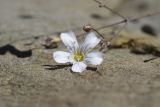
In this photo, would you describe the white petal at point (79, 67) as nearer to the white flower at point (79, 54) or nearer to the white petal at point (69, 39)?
the white flower at point (79, 54)

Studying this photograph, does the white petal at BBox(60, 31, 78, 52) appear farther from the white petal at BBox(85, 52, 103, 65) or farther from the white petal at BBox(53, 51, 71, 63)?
the white petal at BBox(85, 52, 103, 65)

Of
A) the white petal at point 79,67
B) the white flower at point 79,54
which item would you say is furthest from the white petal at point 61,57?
the white petal at point 79,67

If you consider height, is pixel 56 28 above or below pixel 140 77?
above

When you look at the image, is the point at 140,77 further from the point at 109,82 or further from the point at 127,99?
the point at 127,99

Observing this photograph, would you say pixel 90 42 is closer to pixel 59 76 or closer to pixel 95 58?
pixel 95 58

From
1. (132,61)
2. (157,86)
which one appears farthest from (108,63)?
(157,86)

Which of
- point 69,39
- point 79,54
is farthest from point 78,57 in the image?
point 69,39

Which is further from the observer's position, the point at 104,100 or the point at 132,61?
the point at 132,61
